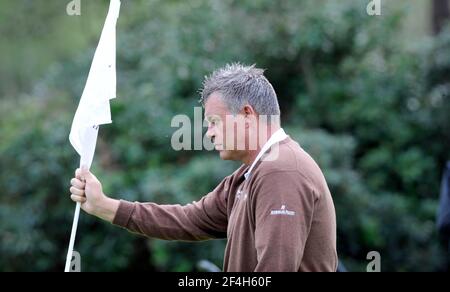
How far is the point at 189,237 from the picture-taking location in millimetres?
3826

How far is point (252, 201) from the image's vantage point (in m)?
3.17

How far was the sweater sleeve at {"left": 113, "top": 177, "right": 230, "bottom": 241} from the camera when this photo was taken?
3.72 meters

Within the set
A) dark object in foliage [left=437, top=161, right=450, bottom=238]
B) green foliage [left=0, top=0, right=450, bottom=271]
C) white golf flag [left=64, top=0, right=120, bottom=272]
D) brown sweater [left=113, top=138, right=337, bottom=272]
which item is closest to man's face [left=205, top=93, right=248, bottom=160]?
brown sweater [left=113, top=138, right=337, bottom=272]

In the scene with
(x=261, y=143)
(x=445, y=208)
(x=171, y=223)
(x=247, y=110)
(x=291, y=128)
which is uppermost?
(x=247, y=110)

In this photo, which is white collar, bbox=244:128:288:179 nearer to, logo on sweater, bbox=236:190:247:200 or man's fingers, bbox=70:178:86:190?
logo on sweater, bbox=236:190:247:200

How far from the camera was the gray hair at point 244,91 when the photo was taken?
3.34 metres

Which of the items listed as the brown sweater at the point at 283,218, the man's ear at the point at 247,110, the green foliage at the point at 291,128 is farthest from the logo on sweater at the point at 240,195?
the green foliage at the point at 291,128

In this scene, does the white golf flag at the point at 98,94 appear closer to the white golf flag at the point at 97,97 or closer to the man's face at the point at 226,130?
the white golf flag at the point at 97,97

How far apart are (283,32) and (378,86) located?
4.21ft

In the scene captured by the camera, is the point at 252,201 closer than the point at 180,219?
Yes

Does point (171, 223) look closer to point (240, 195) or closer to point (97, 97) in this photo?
point (240, 195)

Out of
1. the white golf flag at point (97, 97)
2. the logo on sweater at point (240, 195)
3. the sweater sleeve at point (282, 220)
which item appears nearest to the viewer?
the sweater sleeve at point (282, 220)

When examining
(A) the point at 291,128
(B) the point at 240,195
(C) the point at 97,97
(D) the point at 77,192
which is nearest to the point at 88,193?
(D) the point at 77,192

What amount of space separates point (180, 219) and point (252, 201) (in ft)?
2.36
